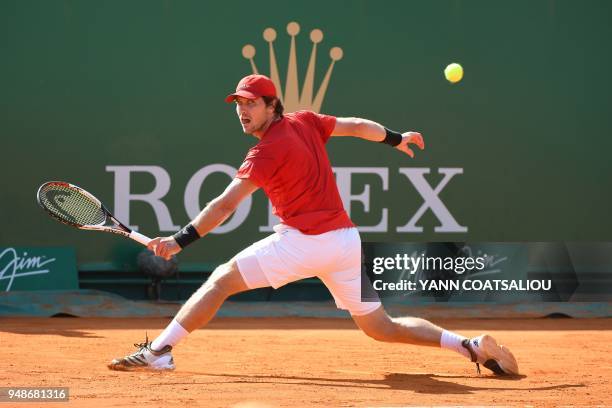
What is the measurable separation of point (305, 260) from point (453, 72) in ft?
12.7

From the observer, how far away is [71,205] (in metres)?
5.79

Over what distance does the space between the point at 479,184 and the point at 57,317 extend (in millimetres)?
3649

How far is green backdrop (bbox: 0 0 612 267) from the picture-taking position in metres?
8.79

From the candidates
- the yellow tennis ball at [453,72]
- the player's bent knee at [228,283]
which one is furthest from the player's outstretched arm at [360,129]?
the yellow tennis ball at [453,72]

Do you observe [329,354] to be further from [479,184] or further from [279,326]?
[479,184]

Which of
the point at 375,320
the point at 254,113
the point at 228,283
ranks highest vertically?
the point at 254,113

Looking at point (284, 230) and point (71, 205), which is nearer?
point (284, 230)

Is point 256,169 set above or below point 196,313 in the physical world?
above

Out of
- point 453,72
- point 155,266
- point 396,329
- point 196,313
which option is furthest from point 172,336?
point 453,72

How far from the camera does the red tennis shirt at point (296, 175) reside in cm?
509

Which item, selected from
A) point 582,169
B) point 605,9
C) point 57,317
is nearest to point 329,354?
point 57,317

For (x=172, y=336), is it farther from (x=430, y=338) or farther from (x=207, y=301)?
(x=430, y=338)

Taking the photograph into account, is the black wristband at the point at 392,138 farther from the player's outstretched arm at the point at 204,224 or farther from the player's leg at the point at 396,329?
the player's outstretched arm at the point at 204,224

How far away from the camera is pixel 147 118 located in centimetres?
889
